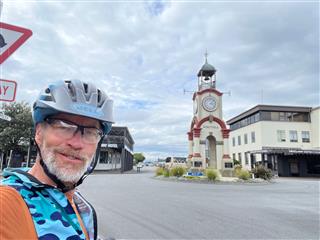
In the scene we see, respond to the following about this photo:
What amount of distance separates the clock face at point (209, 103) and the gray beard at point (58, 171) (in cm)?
2601

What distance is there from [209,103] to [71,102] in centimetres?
2624

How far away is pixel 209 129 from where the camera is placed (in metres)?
26.6

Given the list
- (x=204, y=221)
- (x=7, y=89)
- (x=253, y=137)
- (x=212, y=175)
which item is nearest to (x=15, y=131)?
(x=212, y=175)

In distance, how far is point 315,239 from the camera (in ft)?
18.1

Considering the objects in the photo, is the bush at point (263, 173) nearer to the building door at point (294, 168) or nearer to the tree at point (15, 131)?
the building door at point (294, 168)

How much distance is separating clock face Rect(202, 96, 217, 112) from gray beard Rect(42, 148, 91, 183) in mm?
26009

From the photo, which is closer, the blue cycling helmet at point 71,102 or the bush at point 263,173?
the blue cycling helmet at point 71,102

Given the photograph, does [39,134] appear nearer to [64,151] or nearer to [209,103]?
[64,151]

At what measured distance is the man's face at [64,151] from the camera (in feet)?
4.90

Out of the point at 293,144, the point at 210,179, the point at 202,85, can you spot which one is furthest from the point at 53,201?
the point at 293,144

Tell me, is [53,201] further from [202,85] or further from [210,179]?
[202,85]

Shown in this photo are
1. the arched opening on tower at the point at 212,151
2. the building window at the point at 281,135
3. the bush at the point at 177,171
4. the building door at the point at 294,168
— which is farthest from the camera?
the building window at the point at 281,135

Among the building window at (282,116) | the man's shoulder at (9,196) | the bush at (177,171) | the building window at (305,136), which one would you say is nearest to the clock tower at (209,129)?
the bush at (177,171)

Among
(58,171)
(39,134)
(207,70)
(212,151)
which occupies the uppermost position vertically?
(207,70)
